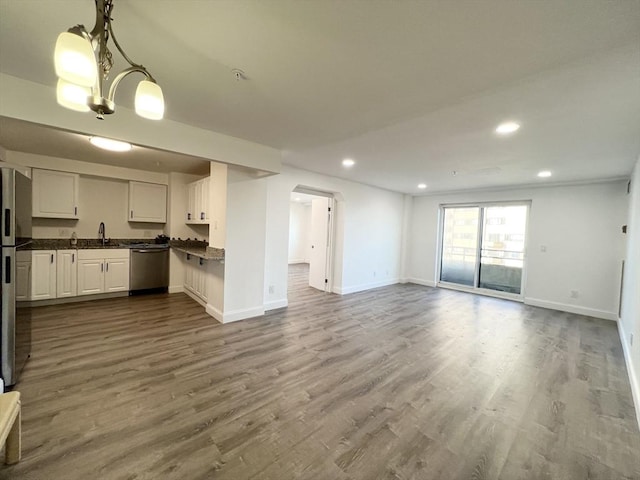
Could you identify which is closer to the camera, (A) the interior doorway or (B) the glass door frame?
(B) the glass door frame

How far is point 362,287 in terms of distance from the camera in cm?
634

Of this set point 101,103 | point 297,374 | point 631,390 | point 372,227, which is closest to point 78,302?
point 297,374

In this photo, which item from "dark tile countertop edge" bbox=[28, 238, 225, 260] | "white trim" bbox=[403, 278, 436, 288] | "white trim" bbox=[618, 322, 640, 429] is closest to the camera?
"white trim" bbox=[618, 322, 640, 429]

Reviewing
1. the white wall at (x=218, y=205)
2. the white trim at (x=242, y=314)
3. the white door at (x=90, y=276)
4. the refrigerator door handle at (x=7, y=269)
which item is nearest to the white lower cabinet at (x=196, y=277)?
the white wall at (x=218, y=205)

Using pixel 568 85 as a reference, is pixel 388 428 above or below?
below

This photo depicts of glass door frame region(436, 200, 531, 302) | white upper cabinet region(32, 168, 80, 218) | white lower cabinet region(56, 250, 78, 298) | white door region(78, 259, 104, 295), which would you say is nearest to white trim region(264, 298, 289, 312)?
white door region(78, 259, 104, 295)

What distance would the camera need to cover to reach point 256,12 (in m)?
1.33

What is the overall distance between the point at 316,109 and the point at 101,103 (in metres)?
1.63

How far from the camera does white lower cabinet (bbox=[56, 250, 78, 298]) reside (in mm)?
4285

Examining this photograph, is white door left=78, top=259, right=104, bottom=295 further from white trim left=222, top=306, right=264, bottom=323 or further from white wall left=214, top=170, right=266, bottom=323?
white trim left=222, top=306, right=264, bottom=323

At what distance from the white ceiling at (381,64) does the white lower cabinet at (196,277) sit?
2567 mm

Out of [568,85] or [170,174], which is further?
[170,174]

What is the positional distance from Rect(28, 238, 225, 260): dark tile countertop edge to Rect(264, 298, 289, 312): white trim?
125 centimetres

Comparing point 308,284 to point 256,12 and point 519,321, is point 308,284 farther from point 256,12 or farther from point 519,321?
point 256,12
